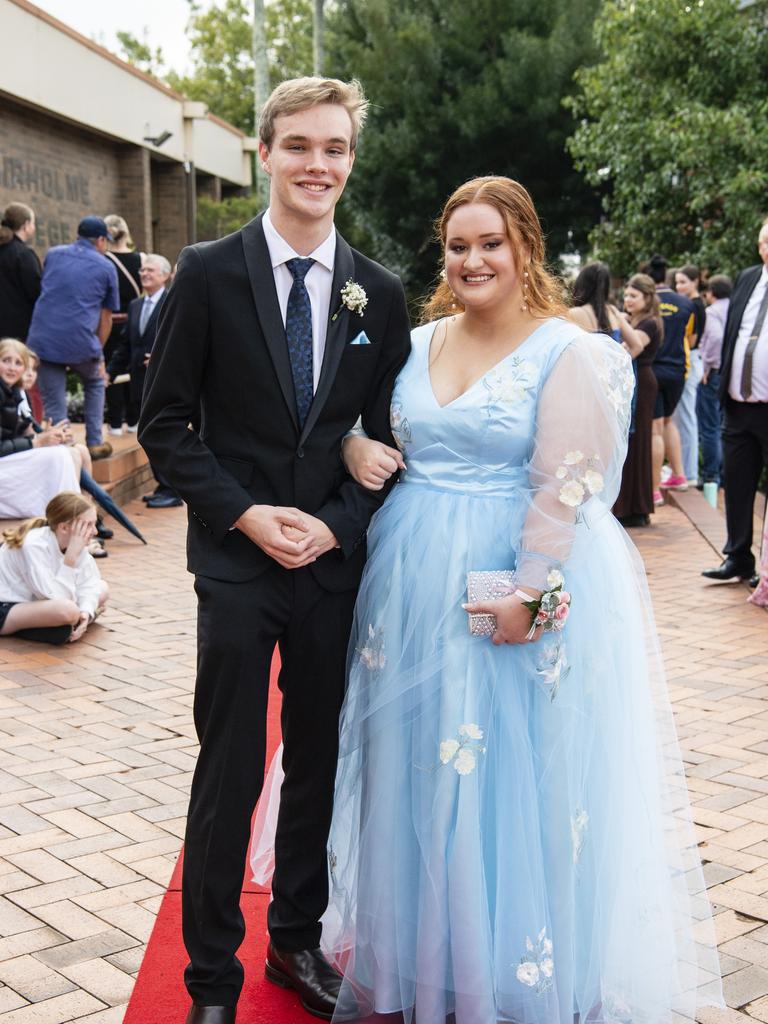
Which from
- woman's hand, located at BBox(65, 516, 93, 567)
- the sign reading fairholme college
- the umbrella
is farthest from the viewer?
the sign reading fairholme college

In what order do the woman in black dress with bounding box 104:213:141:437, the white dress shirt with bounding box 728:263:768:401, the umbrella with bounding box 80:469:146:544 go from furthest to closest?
the woman in black dress with bounding box 104:213:141:437, the umbrella with bounding box 80:469:146:544, the white dress shirt with bounding box 728:263:768:401

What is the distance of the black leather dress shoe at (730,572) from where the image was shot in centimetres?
814

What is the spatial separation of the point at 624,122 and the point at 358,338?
15844 millimetres

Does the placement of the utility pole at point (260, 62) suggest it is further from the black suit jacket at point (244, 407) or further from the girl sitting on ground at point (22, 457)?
the black suit jacket at point (244, 407)

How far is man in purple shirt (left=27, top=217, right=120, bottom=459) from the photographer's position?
9617 millimetres

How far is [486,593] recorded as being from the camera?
290cm

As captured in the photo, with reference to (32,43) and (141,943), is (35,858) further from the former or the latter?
(32,43)

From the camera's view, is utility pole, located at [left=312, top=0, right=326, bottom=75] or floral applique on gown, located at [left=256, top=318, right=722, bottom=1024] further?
utility pole, located at [left=312, top=0, right=326, bottom=75]

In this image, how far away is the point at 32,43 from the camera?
55.8 ft

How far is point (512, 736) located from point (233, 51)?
53.0m

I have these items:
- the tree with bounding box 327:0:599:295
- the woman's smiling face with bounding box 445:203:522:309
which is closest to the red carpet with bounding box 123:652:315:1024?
the woman's smiling face with bounding box 445:203:522:309

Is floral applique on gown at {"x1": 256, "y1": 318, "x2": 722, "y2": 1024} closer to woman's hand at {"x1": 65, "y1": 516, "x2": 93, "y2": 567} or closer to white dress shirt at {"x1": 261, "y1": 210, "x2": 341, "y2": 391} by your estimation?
white dress shirt at {"x1": 261, "y1": 210, "x2": 341, "y2": 391}

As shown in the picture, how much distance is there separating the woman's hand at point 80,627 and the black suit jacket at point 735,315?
13.4ft

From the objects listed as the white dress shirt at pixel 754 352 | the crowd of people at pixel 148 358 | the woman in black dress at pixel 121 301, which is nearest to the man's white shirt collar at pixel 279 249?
the crowd of people at pixel 148 358
